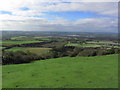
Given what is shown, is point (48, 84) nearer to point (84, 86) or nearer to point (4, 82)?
point (84, 86)

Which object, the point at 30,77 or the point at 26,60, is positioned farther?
the point at 26,60

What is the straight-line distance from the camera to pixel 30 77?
11852 millimetres

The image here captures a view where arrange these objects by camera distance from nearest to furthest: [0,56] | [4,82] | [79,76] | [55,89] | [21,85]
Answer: [55,89]
[21,85]
[4,82]
[79,76]
[0,56]

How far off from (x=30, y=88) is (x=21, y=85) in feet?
2.93

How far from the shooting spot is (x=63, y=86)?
381 inches

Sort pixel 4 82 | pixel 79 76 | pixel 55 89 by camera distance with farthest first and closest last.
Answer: pixel 79 76, pixel 4 82, pixel 55 89

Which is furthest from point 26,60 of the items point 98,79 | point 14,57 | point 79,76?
point 98,79

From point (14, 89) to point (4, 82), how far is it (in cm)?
174

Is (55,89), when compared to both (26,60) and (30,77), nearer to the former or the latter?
(30,77)

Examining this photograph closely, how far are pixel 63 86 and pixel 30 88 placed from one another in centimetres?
209

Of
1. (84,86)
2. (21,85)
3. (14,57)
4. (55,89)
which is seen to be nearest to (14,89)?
(21,85)

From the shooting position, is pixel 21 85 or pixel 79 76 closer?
pixel 21 85

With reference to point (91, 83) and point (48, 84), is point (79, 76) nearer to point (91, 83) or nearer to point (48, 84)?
point (91, 83)

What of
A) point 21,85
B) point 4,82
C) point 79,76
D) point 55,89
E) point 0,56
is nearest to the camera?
point 55,89
